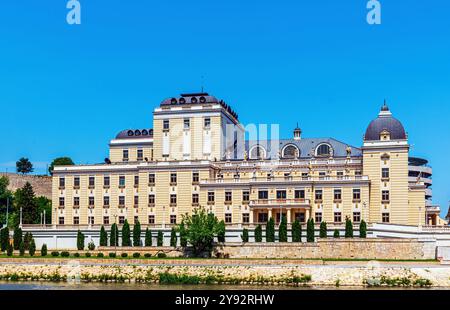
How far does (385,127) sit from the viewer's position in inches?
2758

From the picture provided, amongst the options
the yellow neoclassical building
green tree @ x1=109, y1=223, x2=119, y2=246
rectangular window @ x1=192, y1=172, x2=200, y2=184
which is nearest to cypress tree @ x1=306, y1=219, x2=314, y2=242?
the yellow neoclassical building

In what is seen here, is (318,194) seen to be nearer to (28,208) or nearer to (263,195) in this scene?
(263,195)

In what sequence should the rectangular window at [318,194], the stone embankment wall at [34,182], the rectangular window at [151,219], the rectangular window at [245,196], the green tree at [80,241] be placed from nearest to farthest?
the rectangular window at [318,194]
the green tree at [80,241]
the rectangular window at [245,196]
the rectangular window at [151,219]
the stone embankment wall at [34,182]

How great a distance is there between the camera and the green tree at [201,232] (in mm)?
62281

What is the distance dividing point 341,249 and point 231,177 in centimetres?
1873

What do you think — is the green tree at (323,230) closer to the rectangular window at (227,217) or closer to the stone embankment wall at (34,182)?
the rectangular window at (227,217)

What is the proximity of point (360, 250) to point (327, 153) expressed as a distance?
1740cm

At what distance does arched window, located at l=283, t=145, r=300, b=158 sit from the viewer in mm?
75125

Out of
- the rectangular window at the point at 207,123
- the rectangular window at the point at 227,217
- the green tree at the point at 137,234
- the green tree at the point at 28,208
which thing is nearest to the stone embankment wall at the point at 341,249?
the rectangular window at the point at 227,217

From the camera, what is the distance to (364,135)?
231 feet

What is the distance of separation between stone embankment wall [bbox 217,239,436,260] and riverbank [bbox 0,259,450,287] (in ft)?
15.1

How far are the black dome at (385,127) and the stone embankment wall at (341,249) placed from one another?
14.5 m

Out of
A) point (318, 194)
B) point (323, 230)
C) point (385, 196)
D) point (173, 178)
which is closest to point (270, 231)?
point (323, 230)

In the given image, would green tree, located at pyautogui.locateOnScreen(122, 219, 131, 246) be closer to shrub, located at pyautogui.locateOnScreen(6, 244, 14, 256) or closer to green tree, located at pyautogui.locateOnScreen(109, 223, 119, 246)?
green tree, located at pyautogui.locateOnScreen(109, 223, 119, 246)
